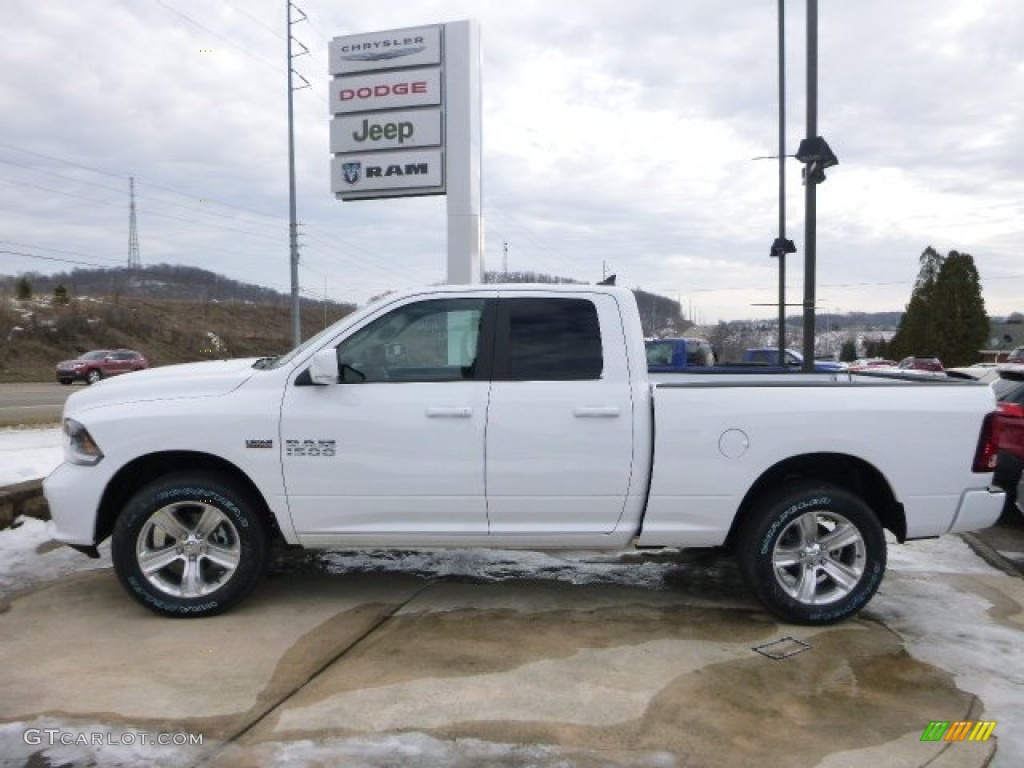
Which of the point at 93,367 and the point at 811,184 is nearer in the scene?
the point at 811,184

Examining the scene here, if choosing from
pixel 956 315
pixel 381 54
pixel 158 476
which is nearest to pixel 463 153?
pixel 381 54

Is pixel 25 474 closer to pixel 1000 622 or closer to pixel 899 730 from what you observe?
pixel 899 730

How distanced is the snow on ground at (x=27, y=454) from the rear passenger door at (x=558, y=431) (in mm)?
4671

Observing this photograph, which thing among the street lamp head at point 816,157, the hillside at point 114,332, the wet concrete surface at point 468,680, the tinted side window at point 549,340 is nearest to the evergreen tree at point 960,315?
the hillside at point 114,332

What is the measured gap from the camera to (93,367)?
33.9 metres

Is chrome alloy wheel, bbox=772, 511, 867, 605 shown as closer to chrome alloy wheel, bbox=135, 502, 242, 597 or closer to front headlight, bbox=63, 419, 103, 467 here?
chrome alloy wheel, bbox=135, 502, 242, 597

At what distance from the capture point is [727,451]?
4.55 metres

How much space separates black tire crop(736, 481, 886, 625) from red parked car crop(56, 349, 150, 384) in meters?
33.3

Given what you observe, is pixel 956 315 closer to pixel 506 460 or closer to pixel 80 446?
pixel 506 460

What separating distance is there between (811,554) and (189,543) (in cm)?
353

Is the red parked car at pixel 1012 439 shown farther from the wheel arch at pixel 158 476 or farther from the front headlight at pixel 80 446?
the front headlight at pixel 80 446

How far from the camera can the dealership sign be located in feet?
43.3

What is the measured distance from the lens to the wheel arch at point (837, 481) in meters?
4.69

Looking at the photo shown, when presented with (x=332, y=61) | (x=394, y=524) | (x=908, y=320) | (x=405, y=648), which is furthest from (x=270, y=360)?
(x=908, y=320)
